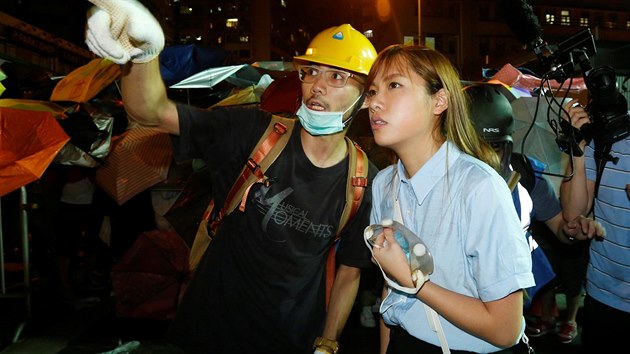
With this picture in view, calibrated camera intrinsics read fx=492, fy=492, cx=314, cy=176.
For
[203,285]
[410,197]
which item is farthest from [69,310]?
[410,197]

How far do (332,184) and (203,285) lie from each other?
100cm

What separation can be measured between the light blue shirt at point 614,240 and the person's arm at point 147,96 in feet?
9.25

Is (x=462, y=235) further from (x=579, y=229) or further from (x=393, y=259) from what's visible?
(x=579, y=229)

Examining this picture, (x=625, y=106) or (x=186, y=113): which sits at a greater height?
(x=186, y=113)

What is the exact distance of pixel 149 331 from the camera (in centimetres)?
684

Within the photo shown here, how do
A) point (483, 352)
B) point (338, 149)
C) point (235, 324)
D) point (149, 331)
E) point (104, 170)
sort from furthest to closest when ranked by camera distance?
point (104, 170) → point (149, 331) → point (338, 149) → point (235, 324) → point (483, 352)

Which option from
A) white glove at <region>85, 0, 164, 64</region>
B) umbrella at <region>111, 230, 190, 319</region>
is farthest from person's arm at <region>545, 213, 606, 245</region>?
umbrella at <region>111, 230, 190, 319</region>

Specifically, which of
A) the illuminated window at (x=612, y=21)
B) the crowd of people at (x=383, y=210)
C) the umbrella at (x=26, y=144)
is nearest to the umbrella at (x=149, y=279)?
the umbrella at (x=26, y=144)

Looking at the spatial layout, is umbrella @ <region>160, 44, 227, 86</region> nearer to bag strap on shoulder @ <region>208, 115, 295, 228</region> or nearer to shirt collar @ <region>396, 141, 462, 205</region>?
bag strap on shoulder @ <region>208, 115, 295, 228</region>

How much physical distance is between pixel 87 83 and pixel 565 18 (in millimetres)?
70948

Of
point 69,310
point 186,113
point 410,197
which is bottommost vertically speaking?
point 69,310

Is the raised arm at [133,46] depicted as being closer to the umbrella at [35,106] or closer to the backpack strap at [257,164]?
the backpack strap at [257,164]

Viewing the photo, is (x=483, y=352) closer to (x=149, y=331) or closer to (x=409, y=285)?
(x=409, y=285)

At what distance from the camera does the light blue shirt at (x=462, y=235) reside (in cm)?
184
